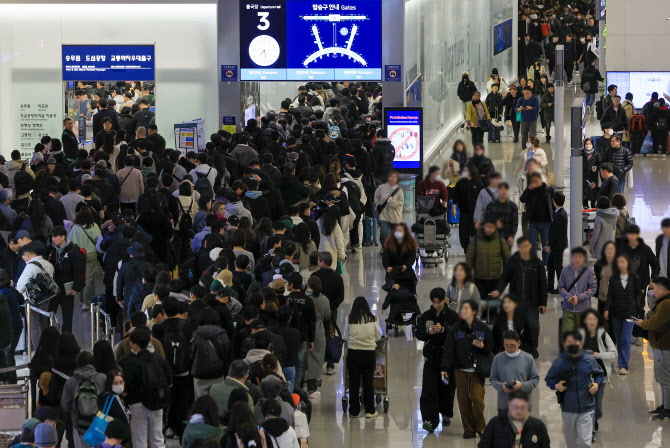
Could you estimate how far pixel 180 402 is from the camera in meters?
9.09

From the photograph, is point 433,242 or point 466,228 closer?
point 466,228

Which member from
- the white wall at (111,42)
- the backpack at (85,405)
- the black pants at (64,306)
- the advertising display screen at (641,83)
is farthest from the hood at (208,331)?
the advertising display screen at (641,83)

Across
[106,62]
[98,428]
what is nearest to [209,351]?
[98,428]

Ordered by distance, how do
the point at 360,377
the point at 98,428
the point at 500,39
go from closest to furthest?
the point at 98,428, the point at 360,377, the point at 500,39

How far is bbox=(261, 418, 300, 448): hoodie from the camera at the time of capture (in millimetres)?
6859

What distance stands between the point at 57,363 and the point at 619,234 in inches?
238

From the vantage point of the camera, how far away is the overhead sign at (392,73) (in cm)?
1984

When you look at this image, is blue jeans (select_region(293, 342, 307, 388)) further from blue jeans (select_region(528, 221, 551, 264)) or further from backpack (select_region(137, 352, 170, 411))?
blue jeans (select_region(528, 221, 551, 264))

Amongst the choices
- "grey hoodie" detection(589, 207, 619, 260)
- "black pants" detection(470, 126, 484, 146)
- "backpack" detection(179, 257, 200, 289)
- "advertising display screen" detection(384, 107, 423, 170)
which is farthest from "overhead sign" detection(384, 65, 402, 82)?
"black pants" detection(470, 126, 484, 146)

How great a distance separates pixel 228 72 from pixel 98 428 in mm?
13916

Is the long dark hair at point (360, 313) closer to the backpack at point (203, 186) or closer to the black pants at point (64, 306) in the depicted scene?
the black pants at point (64, 306)

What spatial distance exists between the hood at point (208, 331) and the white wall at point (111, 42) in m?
12.9

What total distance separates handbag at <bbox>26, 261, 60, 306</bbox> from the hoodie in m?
4.42

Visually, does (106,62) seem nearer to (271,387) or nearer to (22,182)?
(22,182)
